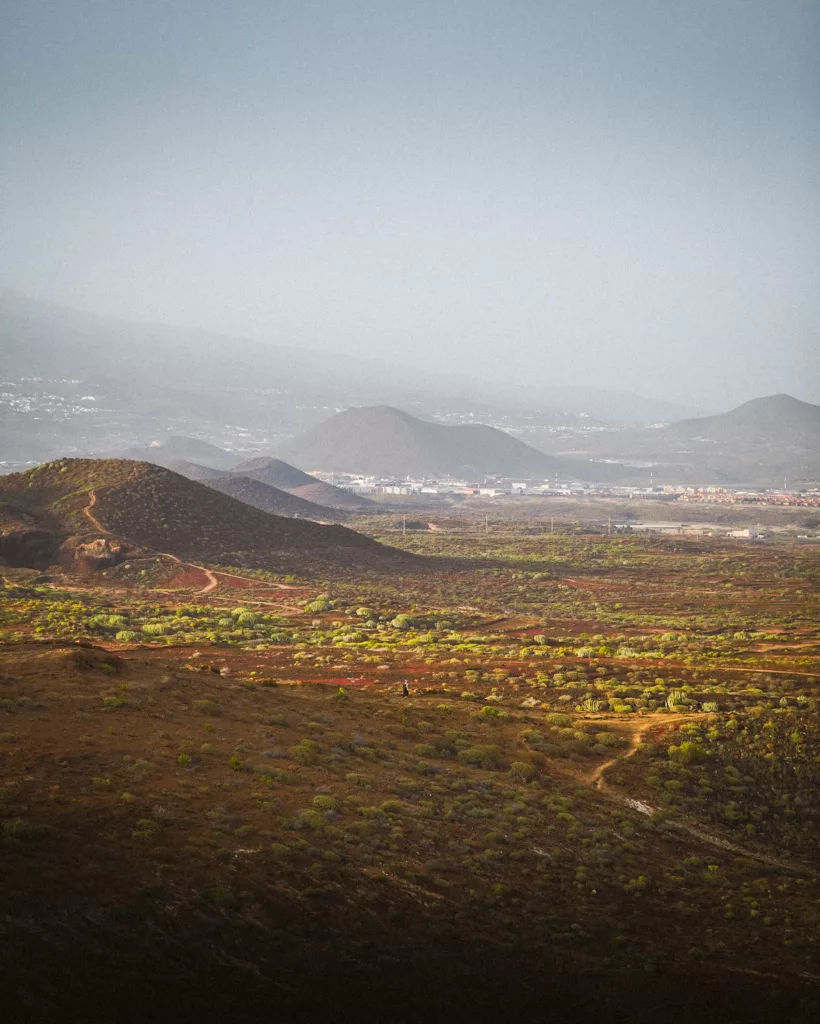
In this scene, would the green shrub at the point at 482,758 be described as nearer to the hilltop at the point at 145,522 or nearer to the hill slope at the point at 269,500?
the hilltop at the point at 145,522

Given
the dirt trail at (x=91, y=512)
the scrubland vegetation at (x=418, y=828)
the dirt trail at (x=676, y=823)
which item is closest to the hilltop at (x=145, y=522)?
the dirt trail at (x=91, y=512)

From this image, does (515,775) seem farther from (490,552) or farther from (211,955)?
(490,552)

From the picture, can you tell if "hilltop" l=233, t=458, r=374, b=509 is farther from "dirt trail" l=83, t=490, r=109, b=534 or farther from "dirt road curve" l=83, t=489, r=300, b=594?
"dirt road curve" l=83, t=489, r=300, b=594

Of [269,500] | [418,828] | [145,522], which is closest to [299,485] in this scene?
[269,500]

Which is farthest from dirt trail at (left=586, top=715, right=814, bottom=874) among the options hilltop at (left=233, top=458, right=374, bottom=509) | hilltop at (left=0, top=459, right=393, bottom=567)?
hilltop at (left=233, top=458, right=374, bottom=509)

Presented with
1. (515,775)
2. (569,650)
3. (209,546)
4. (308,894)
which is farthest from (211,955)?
(209,546)
